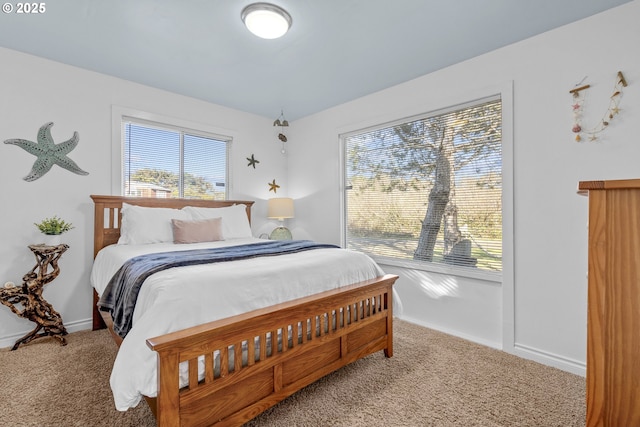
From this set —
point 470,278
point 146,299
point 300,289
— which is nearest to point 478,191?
point 470,278

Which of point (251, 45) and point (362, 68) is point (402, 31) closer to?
point (362, 68)

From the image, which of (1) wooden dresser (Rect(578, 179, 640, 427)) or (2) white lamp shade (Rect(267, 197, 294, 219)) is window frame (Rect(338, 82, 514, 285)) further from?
(1) wooden dresser (Rect(578, 179, 640, 427))

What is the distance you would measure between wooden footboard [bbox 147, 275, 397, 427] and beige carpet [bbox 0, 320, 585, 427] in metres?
0.15

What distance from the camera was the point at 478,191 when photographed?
2668 millimetres

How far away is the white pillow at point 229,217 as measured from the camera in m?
3.19

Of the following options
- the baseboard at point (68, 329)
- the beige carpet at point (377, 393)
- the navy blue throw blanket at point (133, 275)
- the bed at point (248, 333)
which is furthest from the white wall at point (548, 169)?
the baseboard at point (68, 329)

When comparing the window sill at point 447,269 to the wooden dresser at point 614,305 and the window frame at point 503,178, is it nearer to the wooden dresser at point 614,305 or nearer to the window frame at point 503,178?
the window frame at point 503,178

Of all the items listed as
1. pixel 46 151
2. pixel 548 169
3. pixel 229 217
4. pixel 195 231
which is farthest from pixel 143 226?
pixel 548 169

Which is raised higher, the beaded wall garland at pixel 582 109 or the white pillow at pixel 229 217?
the beaded wall garland at pixel 582 109

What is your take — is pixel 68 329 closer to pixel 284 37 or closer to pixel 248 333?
pixel 248 333

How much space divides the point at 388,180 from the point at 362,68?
45.8 inches

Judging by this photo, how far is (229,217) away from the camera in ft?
11.0

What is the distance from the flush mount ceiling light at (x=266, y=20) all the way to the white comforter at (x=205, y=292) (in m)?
1.53

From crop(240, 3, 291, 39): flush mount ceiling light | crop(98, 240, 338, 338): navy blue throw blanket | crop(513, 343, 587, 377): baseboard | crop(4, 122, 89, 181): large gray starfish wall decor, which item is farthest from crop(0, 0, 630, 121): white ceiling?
crop(513, 343, 587, 377): baseboard
